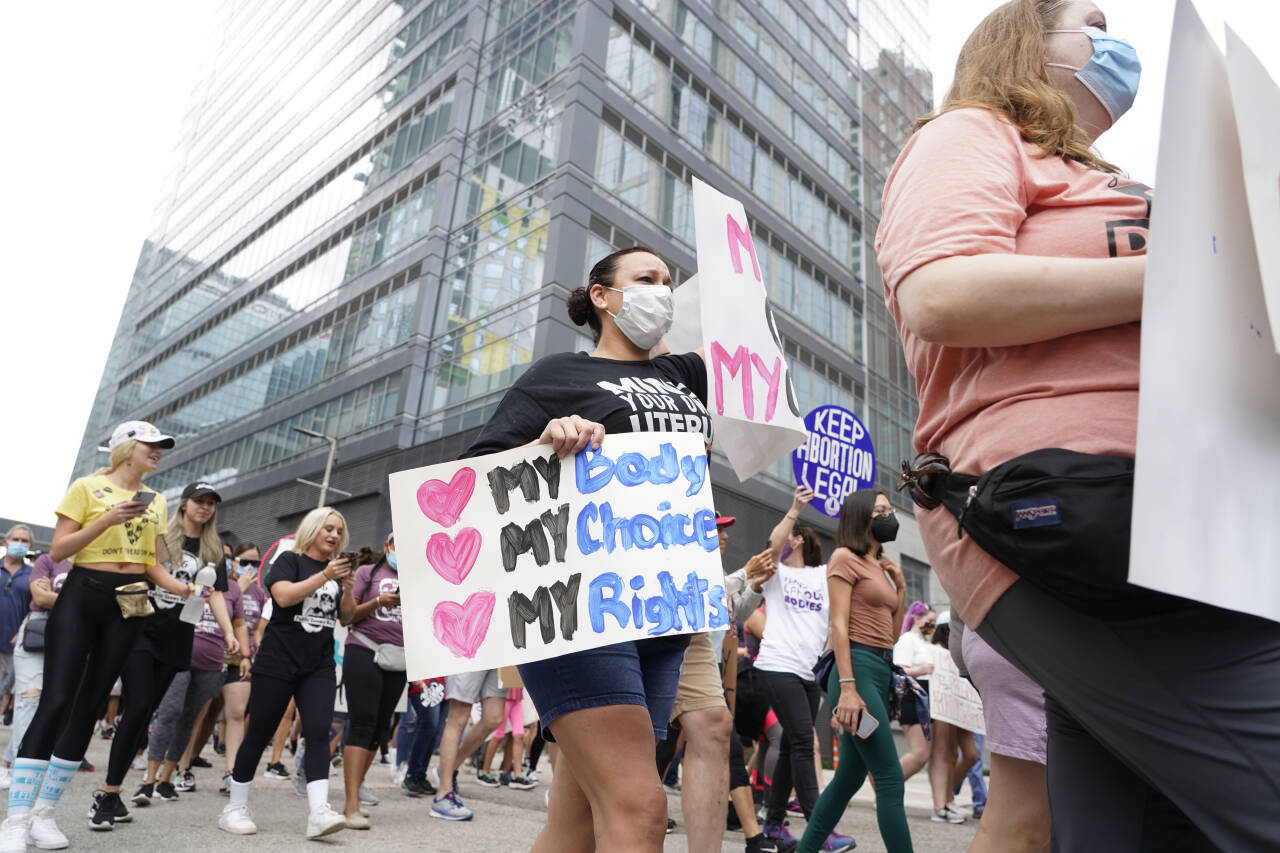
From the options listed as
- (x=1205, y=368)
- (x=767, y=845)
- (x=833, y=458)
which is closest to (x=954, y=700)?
(x=833, y=458)

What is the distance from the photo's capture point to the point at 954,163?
145cm

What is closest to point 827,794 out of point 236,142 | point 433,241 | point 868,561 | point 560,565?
point 868,561

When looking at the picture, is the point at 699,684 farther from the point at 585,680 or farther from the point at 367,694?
the point at 367,694

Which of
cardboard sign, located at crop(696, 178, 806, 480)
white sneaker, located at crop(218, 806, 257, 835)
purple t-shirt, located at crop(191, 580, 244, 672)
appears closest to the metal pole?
purple t-shirt, located at crop(191, 580, 244, 672)

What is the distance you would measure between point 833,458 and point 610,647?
5.24 m

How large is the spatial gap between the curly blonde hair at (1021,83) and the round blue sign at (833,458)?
16.8ft

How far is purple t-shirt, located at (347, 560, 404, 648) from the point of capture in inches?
255

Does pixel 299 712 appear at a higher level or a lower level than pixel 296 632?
lower

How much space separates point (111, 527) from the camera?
184 inches

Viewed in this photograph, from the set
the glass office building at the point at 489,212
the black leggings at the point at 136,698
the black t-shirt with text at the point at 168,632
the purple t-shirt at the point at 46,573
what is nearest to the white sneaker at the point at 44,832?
the black leggings at the point at 136,698

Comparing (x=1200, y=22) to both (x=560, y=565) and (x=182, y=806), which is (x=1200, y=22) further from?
(x=182, y=806)

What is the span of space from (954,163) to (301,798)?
23.6 feet

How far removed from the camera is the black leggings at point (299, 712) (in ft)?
17.3

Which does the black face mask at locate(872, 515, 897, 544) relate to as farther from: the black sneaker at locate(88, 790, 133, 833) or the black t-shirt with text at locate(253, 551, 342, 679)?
the black sneaker at locate(88, 790, 133, 833)
